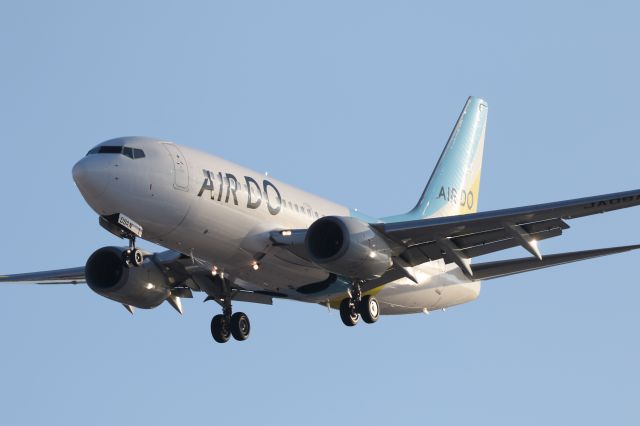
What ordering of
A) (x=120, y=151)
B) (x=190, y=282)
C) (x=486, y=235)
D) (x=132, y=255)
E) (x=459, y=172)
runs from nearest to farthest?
(x=120, y=151) < (x=132, y=255) < (x=486, y=235) < (x=190, y=282) < (x=459, y=172)

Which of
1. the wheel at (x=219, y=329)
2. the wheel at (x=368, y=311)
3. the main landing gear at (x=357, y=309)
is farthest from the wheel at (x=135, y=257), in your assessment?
the wheel at (x=368, y=311)

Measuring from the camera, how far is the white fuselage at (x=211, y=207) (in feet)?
125

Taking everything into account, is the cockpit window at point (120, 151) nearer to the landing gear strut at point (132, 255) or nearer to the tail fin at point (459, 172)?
the landing gear strut at point (132, 255)

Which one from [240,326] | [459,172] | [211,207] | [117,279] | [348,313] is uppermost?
[459,172]

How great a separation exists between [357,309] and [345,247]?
3626 millimetres

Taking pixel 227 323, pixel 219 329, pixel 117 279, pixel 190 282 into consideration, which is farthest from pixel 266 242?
pixel 117 279

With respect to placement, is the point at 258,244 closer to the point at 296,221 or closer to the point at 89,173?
the point at 296,221

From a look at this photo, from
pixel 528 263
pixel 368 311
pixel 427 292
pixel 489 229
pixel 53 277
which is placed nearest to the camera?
pixel 489 229

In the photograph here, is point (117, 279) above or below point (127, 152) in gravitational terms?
below

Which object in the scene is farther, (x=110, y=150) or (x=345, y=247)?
(x=345, y=247)

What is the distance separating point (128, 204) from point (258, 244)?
452 centimetres

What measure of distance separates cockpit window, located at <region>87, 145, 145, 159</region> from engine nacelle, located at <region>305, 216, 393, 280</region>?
561cm

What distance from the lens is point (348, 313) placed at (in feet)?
142

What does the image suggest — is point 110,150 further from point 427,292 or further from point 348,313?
point 427,292
